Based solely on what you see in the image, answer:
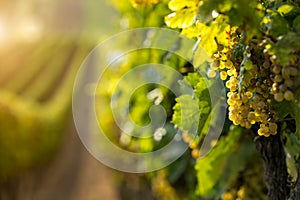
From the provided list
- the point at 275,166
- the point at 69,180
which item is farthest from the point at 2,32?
the point at 275,166

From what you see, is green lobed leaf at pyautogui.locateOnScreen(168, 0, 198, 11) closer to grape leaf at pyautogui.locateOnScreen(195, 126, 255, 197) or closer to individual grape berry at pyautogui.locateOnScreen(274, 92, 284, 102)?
individual grape berry at pyautogui.locateOnScreen(274, 92, 284, 102)

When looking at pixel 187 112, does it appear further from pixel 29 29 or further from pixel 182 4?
pixel 29 29

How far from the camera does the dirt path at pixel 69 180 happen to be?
24.1 feet

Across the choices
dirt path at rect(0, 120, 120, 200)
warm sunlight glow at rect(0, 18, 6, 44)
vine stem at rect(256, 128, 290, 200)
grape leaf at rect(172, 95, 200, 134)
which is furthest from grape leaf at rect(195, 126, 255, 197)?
warm sunlight glow at rect(0, 18, 6, 44)

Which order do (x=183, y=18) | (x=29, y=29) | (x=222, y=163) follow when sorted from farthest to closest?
1. (x=29, y=29)
2. (x=222, y=163)
3. (x=183, y=18)

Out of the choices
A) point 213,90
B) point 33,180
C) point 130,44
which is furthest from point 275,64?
point 33,180

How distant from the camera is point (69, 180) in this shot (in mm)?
9742

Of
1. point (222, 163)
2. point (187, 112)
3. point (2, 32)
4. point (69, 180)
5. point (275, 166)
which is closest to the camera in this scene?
point (187, 112)

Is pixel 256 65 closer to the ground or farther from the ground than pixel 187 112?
farther from the ground

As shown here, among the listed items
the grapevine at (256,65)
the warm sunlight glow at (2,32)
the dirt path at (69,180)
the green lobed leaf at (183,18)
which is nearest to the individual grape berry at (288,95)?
the grapevine at (256,65)

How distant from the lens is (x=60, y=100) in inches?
421

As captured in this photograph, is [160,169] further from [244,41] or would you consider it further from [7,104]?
[7,104]

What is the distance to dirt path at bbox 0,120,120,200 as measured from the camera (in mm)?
7355

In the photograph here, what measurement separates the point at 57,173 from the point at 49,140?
1.15m
